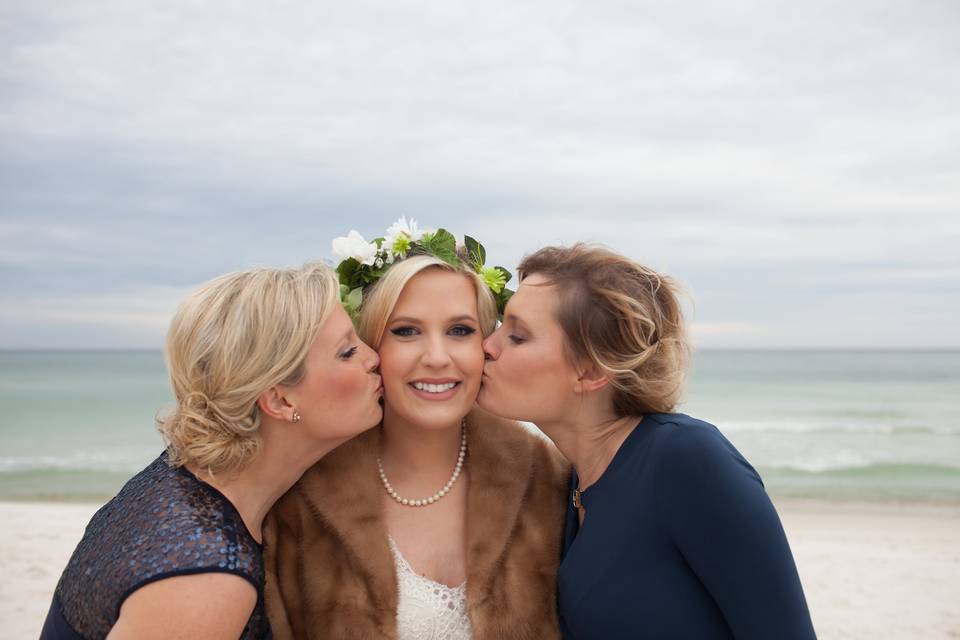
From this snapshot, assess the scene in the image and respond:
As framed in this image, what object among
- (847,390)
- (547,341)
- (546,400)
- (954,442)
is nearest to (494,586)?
(546,400)

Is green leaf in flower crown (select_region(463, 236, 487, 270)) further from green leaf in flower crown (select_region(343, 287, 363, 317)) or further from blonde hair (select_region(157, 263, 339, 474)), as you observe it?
blonde hair (select_region(157, 263, 339, 474))

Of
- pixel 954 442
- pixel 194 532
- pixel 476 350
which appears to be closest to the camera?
pixel 194 532

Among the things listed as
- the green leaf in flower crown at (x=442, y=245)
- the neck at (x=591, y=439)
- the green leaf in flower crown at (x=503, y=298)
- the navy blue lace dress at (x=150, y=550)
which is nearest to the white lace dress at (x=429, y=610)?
the navy blue lace dress at (x=150, y=550)

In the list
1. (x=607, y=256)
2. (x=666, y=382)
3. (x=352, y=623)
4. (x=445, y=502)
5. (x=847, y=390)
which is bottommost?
(x=847, y=390)

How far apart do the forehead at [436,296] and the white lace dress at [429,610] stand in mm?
1075

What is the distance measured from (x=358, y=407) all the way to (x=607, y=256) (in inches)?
45.1

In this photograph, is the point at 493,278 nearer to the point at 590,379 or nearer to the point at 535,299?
the point at 535,299

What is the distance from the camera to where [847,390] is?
118 feet

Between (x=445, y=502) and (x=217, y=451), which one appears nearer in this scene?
(x=217, y=451)

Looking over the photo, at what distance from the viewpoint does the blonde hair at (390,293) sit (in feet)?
10.4

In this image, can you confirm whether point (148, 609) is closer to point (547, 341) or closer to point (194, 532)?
point (194, 532)

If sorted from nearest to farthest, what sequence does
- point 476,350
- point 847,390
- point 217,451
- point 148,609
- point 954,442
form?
point 148,609, point 217,451, point 476,350, point 954,442, point 847,390

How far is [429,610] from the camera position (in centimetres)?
310

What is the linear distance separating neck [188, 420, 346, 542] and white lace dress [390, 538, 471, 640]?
60 centimetres
